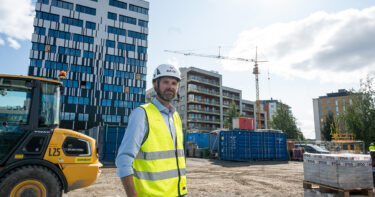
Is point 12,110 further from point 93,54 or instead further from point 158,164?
point 93,54

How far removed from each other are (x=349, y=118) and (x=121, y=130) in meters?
28.0

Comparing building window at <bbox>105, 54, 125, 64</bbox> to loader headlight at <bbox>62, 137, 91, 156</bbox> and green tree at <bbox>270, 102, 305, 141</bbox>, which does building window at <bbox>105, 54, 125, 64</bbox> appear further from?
loader headlight at <bbox>62, 137, 91, 156</bbox>

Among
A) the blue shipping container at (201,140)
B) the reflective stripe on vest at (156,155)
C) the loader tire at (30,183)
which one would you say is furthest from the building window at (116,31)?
the reflective stripe on vest at (156,155)

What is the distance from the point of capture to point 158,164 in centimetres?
214

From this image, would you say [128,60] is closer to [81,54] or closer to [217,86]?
[81,54]

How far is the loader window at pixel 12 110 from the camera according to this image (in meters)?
4.66

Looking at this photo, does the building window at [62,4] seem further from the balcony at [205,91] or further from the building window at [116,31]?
the balcony at [205,91]

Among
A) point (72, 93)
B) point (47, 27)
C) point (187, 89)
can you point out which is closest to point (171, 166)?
point (72, 93)

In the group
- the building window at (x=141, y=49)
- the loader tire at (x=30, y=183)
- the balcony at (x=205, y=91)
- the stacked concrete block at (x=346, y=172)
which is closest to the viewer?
the loader tire at (x=30, y=183)

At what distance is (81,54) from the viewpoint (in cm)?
Answer: 4784

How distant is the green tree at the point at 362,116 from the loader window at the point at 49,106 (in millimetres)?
32797

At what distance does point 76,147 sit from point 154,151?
3.92m

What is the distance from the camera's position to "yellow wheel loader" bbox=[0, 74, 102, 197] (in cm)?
448

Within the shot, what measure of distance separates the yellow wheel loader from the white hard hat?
3.68 metres
